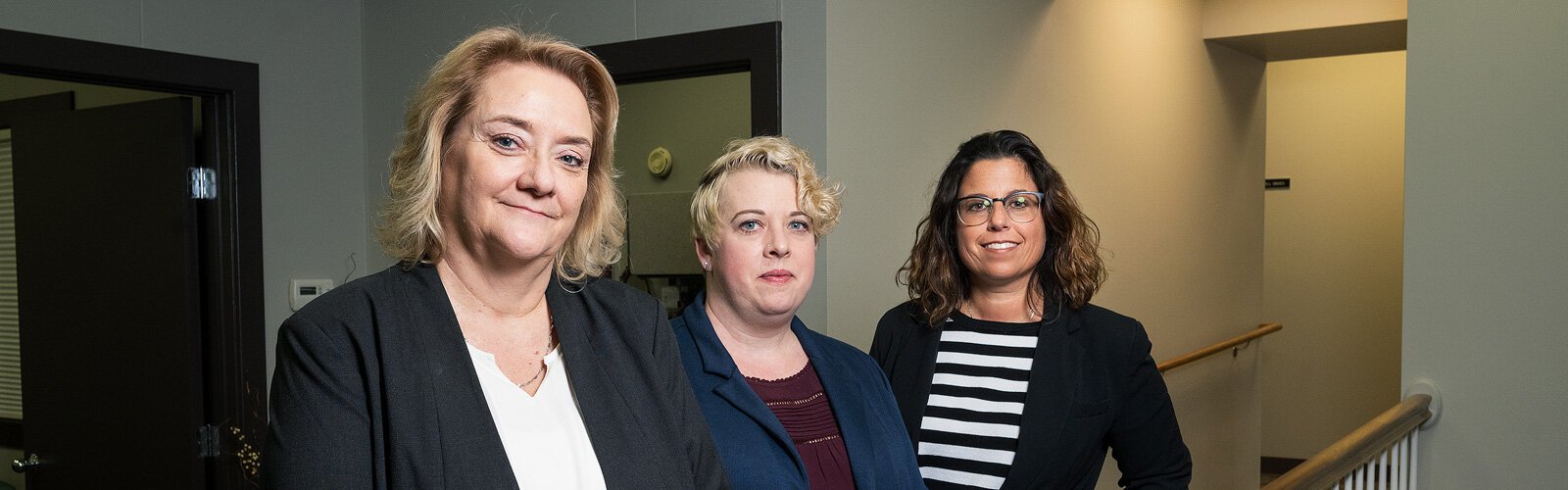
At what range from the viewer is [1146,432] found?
2057 millimetres

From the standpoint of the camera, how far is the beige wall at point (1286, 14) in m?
5.00

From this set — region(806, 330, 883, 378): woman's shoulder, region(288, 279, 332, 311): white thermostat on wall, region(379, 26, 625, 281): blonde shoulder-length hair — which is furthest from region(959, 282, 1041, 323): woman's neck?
region(288, 279, 332, 311): white thermostat on wall

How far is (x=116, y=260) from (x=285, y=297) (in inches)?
19.6

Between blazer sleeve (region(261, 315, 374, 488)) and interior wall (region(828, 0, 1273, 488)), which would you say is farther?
interior wall (region(828, 0, 1273, 488))

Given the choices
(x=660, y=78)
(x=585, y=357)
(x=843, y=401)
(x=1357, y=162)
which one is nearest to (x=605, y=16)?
(x=660, y=78)

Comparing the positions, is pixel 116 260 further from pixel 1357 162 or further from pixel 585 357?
pixel 1357 162

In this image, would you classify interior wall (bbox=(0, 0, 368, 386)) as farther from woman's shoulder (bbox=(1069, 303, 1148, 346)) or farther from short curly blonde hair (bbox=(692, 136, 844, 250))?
woman's shoulder (bbox=(1069, 303, 1148, 346))

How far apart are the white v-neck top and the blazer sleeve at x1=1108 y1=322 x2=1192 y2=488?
114 centimetres

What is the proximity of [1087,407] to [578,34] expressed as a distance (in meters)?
2.08

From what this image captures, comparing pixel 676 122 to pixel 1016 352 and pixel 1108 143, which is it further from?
pixel 1108 143

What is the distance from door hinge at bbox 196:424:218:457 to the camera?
344 cm

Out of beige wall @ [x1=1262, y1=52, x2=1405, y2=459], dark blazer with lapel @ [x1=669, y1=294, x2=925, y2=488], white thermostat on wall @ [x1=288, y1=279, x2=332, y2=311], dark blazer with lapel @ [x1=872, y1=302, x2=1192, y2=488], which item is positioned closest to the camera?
dark blazer with lapel @ [x1=669, y1=294, x2=925, y2=488]

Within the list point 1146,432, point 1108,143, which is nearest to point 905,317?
point 1146,432

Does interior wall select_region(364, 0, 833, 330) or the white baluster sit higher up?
interior wall select_region(364, 0, 833, 330)
